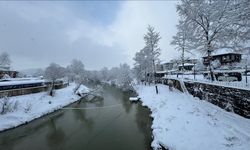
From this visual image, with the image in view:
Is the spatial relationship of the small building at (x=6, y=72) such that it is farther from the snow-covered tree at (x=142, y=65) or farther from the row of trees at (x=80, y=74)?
the snow-covered tree at (x=142, y=65)

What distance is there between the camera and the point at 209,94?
16.7 m

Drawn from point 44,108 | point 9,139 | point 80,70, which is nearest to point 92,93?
point 44,108

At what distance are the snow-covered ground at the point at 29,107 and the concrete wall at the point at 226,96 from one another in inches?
984

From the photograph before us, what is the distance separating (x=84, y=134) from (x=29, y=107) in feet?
43.2

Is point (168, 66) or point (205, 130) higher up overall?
point (168, 66)

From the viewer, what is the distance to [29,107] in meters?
24.6

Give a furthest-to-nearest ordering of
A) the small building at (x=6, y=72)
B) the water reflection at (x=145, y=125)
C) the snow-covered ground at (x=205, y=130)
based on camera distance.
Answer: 1. the small building at (x=6, y=72)
2. the water reflection at (x=145, y=125)
3. the snow-covered ground at (x=205, y=130)

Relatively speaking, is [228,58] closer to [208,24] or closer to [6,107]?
[208,24]

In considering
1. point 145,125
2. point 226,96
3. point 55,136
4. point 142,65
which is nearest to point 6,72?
point 142,65

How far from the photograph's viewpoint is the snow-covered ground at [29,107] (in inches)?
821

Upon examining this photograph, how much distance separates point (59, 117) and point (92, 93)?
14.7 metres

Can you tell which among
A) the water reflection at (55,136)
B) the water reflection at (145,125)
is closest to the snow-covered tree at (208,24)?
the water reflection at (145,125)

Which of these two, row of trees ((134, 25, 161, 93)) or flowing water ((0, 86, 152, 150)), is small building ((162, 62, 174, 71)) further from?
flowing water ((0, 86, 152, 150))

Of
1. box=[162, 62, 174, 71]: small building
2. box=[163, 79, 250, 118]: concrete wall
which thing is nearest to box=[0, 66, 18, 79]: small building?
box=[163, 79, 250, 118]: concrete wall
